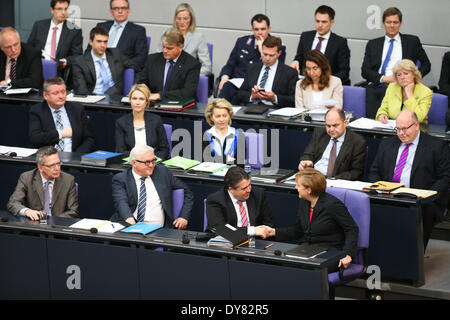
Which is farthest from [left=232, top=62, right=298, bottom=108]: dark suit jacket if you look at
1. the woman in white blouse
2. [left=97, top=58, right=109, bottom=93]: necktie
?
[left=97, top=58, right=109, bottom=93]: necktie

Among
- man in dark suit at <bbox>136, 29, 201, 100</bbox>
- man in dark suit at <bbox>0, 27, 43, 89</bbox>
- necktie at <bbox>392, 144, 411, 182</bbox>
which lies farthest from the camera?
man in dark suit at <bbox>0, 27, 43, 89</bbox>

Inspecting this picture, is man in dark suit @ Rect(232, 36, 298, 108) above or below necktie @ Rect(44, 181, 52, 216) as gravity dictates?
above

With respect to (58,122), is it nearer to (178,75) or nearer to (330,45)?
(178,75)

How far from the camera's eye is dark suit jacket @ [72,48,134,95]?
793 cm

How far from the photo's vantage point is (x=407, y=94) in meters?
6.86

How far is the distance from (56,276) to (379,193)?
214cm

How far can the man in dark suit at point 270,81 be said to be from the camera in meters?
7.54

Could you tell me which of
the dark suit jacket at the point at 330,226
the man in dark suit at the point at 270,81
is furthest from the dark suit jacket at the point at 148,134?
the dark suit jacket at the point at 330,226

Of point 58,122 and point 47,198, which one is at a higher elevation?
point 58,122

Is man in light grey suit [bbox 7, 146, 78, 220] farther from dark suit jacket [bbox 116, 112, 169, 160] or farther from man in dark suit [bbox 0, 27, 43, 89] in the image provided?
man in dark suit [bbox 0, 27, 43, 89]

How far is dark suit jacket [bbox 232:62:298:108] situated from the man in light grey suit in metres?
2.36

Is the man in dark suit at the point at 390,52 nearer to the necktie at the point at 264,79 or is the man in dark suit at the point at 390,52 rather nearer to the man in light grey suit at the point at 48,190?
the necktie at the point at 264,79

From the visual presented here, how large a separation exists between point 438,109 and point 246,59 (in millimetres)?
2214

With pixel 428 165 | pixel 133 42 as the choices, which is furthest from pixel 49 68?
pixel 428 165
